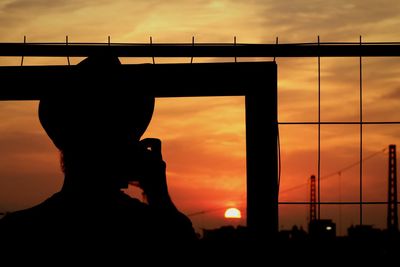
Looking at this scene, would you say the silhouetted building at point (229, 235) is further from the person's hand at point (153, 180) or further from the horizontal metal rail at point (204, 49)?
the person's hand at point (153, 180)

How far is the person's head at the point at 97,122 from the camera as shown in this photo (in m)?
1.08

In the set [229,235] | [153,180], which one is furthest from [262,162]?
[153,180]

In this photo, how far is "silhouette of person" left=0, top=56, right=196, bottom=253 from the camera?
3.52ft

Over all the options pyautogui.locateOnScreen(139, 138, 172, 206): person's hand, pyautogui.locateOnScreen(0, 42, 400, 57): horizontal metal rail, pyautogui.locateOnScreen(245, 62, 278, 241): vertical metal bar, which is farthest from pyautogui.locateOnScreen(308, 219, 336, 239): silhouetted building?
pyautogui.locateOnScreen(139, 138, 172, 206): person's hand

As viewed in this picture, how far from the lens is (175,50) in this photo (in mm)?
2793

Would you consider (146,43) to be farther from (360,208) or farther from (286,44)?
(360,208)

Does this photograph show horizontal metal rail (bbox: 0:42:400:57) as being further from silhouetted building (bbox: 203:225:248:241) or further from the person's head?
the person's head

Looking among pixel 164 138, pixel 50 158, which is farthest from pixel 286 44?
pixel 50 158

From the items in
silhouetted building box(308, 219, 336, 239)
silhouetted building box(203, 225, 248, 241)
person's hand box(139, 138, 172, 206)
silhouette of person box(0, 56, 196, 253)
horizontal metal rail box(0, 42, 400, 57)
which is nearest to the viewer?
silhouette of person box(0, 56, 196, 253)

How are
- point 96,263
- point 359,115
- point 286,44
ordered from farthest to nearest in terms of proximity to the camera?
point 359,115 < point 286,44 < point 96,263

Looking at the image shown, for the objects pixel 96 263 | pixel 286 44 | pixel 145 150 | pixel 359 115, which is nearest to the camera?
pixel 96 263

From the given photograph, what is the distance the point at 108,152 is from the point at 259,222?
1786mm

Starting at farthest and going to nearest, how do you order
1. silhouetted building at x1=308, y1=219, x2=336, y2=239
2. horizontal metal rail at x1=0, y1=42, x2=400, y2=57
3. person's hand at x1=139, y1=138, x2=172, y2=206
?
silhouetted building at x1=308, y1=219, x2=336, y2=239 < horizontal metal rail at x1=0, y1=42, x2=400, y2=57 < person's hand at x1=139, y1=138, x2=172, y2=206

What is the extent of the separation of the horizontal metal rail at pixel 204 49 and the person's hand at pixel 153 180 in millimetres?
1582
